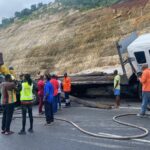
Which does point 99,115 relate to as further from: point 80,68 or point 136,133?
point 80,68

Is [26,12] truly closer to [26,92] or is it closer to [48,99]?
[48,99]

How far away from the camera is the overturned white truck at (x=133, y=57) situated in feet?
67.1

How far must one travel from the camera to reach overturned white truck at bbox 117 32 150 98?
67.1 ft

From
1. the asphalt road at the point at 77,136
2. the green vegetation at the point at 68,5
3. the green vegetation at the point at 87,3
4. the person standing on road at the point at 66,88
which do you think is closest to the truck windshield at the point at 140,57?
the asphalt road at the point at 77,136

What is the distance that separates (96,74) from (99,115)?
5.79m

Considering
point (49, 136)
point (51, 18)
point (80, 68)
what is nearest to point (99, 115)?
point (49, 136)

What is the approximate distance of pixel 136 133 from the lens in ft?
42.1

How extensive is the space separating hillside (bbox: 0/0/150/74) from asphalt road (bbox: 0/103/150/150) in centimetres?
1598

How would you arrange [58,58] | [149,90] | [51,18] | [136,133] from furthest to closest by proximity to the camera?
[51,18] < [58,58] < [149,90] < [136,133]

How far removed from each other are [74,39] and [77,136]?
93.0 feet

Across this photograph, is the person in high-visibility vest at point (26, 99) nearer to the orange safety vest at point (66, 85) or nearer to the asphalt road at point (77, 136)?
the asphalt road at point (77, 136)

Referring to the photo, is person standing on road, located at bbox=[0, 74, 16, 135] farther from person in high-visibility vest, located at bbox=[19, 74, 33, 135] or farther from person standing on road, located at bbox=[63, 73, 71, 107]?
person standing on road, located at bbox=[63, 73, 71, 107]

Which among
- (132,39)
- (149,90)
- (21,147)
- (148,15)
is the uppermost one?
(148,15)

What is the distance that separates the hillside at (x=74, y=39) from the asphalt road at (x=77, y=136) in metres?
16.0
